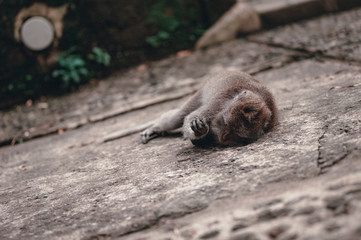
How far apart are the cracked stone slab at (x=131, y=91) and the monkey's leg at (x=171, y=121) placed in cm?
123

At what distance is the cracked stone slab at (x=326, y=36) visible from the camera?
440 centimetres

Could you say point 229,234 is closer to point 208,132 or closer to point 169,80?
point 208,132

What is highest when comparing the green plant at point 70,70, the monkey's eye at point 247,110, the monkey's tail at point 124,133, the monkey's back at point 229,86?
the green plant at point 70,70

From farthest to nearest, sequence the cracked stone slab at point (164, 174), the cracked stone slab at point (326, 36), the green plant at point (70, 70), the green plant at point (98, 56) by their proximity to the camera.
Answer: the green plant at point (98, 56)
the green plant at point (70, 70)
the cracked stone slab at point (326, 36)
the cracked stone slab at point (164, 174)

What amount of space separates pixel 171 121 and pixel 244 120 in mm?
922

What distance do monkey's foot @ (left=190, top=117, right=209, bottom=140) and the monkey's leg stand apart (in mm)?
639

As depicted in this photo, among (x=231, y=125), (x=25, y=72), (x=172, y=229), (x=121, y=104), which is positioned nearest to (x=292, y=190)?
(x=172, y=229)


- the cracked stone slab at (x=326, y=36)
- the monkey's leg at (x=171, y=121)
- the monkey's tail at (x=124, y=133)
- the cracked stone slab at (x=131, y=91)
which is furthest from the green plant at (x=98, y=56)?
the monkey's leg at (x=171, y=121)

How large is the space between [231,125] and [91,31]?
14.0 feet

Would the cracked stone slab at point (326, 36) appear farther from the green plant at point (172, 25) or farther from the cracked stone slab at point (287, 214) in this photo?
the cracked stone slab at point (287, 214)

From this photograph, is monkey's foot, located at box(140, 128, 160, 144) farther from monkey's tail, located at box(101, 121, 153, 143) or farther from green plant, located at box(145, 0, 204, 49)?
green plant, located at box(145, 0, 204, 49)

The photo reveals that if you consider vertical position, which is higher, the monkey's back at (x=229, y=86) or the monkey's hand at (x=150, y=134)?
the monkey's back at (x=229, y=86)

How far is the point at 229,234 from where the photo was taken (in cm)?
161

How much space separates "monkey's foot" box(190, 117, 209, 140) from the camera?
253 cm
